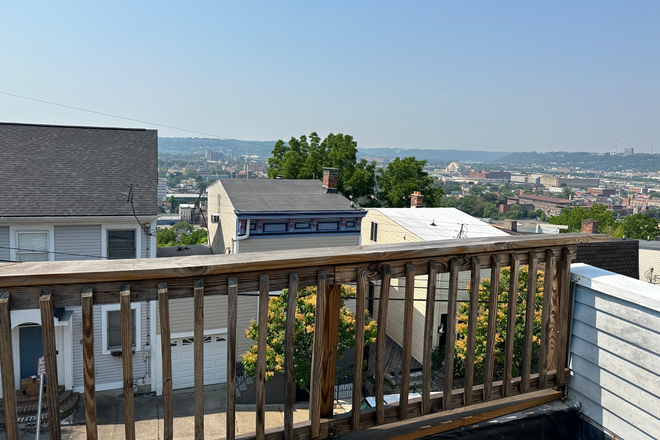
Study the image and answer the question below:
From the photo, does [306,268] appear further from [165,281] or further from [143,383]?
[143,383]

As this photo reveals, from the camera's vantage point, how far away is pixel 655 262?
2372cm

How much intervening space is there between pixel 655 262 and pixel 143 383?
22559mm

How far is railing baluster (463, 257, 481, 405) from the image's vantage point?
7.88 ft

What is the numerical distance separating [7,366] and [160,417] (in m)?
13.2

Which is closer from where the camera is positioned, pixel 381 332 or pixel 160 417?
pixel 381 332

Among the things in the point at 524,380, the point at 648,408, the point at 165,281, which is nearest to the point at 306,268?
the point at 165,281

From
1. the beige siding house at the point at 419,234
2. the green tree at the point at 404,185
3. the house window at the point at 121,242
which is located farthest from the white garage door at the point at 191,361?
the green tree at the point at 404,185

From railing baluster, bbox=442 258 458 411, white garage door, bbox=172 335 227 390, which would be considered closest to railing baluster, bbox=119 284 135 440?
railing baluster, bbox=442 258 458 411

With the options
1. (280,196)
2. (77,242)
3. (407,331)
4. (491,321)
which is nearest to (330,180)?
(280,196)

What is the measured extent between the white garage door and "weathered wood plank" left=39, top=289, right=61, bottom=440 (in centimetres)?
1373

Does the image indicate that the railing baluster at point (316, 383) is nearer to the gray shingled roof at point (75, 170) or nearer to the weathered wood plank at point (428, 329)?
the weathered wood plank at point (428, 329)

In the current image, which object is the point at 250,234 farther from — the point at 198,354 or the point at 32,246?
the point at 198,354

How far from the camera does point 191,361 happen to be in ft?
50.2

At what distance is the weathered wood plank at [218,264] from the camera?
169 cm
